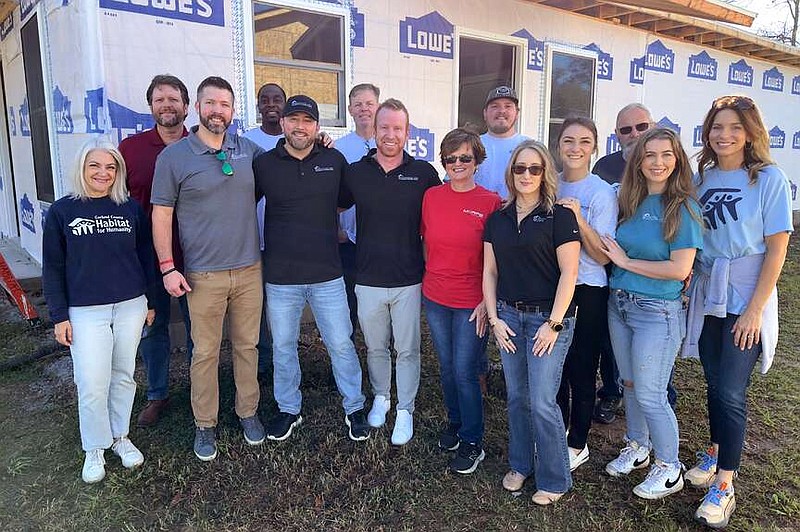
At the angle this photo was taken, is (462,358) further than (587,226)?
Yes

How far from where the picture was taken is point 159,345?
3645 millimetres

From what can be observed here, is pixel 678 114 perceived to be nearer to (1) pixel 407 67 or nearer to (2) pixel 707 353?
(1) pixel 407 67

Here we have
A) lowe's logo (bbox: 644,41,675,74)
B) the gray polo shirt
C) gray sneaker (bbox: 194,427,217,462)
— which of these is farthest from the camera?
lowe's logo (bbox: 644,41,675,74)

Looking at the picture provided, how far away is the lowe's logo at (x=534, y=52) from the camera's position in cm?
699

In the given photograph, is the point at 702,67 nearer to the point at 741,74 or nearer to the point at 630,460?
the point at 741,74

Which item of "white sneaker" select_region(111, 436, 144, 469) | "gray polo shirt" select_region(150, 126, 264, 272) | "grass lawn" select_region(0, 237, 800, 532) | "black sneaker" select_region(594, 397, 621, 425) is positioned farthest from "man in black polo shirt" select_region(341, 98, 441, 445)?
"white sneaker" select_region(111, 436, 144, 469)

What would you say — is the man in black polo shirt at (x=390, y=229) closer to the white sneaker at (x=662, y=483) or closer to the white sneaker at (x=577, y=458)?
the white sneaker at (x=577, y=458)

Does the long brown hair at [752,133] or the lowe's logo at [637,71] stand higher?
the lowe's logo at [637,71]

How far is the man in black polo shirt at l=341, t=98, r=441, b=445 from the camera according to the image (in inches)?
122

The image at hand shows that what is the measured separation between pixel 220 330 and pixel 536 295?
5.92 ft

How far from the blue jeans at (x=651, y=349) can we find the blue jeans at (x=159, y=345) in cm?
254

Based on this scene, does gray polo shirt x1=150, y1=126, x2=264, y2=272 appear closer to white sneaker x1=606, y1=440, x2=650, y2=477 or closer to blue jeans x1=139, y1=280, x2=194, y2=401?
blue jeans x1=139, y1=280, x2=194, y2=401

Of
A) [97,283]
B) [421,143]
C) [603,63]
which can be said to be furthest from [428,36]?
[97,283]

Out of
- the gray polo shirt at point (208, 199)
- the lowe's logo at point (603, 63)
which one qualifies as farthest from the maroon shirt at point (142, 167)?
the lowe's logo at point (603, 63)
